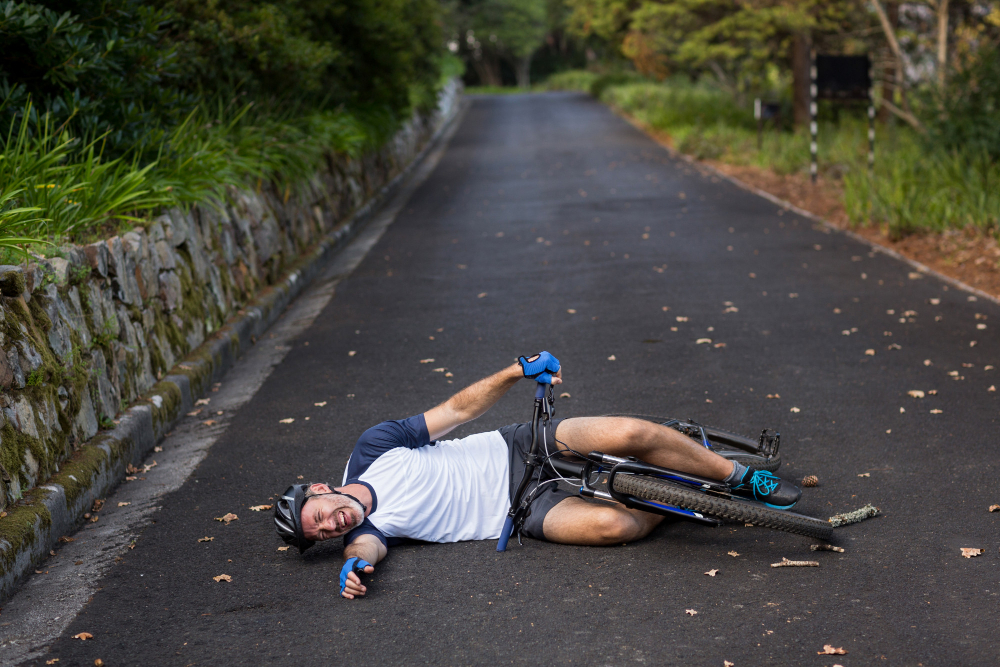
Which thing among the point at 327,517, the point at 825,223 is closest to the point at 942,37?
the point at 825,223

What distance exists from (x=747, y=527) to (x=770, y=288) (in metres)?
5.40

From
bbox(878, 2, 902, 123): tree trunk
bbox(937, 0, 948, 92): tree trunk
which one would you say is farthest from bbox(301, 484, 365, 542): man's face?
bbox(878, 2, 902, 123): tree trunk

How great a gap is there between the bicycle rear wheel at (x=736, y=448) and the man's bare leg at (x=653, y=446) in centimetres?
19

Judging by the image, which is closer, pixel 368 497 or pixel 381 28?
pixel 368 497

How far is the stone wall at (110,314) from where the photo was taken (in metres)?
4.98

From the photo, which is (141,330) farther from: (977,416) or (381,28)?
(381,28)

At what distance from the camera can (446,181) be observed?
19594 mm

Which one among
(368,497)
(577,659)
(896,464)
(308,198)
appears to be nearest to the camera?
(577,659)

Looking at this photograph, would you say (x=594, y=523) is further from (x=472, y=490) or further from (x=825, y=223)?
(x=825, y=223)

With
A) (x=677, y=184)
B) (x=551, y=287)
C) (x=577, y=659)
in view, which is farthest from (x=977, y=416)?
(x=677, y=184)

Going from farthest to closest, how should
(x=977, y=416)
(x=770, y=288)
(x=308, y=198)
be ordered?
1. (x=308, y=198)
2. (x=770, y=288)
3. (x=977, y=416)

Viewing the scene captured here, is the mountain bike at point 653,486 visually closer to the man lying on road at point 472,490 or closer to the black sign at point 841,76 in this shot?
the man lying on road at point 472,490

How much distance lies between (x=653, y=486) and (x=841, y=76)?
13.6 m

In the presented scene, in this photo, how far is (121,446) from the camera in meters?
5.71
